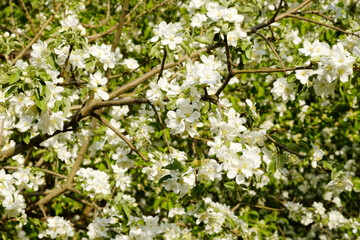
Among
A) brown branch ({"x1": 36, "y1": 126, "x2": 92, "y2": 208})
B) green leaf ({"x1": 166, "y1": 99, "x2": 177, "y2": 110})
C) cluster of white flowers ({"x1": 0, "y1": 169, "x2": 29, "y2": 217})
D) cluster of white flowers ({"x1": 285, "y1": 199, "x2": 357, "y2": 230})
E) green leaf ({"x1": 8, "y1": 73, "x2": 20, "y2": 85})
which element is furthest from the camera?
cluster of white flowers ({"x1": 285, "y1": 199, "x2": 357, "y2": 230})

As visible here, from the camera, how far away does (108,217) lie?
115 inches

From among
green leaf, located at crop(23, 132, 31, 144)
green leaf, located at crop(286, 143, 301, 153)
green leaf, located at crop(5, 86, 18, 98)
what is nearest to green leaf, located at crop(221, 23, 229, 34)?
green leaf, located at crop(286, 143, 301, 153)

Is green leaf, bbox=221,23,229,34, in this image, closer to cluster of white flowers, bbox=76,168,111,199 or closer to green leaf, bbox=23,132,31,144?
green leaf, bbox=23,132,31,144

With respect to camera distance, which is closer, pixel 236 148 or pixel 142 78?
pixel 236 148

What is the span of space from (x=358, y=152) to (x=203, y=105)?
14.0 feet

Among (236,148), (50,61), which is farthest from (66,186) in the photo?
(236,148)

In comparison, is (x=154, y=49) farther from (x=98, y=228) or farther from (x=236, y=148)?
(x=98, y=228)

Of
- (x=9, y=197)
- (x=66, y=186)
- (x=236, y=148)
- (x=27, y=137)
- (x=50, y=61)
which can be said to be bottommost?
(x=66, y=186)

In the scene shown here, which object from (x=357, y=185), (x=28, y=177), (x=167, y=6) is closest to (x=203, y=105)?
(x=357, y=185)

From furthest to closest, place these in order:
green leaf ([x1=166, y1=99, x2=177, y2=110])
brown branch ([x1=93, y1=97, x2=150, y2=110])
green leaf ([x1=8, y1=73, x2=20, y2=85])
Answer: brown branch ([x1=93, y1=97, x2=150, y2=110]) → green leaf ([x1=166, y1=99, x2=177, y2=110]) → green leaf ([x1=8, y1=73, x2=20, y2=85])

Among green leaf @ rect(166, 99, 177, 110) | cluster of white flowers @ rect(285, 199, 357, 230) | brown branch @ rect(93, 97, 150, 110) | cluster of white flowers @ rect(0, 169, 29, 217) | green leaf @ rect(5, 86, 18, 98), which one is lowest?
cluster of white flowers @ rect(285, 199, 357, 230)

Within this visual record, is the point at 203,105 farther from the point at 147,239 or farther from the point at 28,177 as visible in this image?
the point at 28,177

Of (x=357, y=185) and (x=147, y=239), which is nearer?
(x=357, y=185)

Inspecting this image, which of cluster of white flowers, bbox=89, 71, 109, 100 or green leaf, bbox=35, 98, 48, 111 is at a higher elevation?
green leaf, bbox=35, 98, 48, 111
